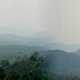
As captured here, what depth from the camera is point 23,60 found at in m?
1.69

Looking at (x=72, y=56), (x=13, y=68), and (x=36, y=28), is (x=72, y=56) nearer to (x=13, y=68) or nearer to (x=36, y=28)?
(x=36, y=28)

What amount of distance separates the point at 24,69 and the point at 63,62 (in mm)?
346

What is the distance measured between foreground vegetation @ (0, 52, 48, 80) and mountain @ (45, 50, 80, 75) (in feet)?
0.26

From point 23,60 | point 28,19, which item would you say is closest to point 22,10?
point 28,19

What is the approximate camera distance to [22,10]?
1.71 meters

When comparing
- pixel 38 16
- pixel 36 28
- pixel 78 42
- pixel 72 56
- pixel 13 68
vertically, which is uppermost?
pixel 38 16

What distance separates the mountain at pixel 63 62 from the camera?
1.72 meters

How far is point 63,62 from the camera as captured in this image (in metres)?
1.73

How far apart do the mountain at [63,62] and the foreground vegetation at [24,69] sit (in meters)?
0.08

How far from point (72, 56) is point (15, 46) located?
504 mm

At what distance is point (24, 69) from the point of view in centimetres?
167

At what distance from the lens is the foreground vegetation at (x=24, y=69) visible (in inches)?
65.8

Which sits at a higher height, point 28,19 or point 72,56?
point 28,19

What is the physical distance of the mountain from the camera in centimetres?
172
